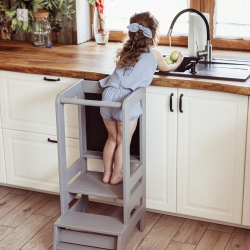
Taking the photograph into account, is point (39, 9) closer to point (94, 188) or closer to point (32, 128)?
point (32, 128)

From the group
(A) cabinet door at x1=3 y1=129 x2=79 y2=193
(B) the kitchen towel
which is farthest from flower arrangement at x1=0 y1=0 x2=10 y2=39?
(B) the kitchen towel

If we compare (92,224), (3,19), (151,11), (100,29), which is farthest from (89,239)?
(3,19)

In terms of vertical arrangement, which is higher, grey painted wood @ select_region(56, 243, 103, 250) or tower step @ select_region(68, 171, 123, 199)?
tower step @ select_region(68, 171, 123, 199)

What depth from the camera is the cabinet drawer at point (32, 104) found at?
10.1ft

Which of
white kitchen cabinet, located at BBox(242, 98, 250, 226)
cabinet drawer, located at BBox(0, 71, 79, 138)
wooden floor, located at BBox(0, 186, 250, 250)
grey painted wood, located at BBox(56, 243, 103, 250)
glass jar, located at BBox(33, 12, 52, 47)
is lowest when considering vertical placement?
wooden floor, located at BBox(0, 186, 250, 250)

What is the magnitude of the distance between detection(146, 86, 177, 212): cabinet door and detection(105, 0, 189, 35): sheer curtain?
0.83m

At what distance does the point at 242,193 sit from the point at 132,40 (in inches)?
37.7

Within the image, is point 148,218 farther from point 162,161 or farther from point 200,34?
point 200,34

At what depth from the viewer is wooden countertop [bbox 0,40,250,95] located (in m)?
2.70

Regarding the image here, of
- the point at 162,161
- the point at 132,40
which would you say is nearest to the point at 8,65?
the point at 132,40

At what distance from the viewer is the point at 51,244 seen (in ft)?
9.65

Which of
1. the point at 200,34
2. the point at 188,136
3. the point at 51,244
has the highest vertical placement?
the point at 200,34

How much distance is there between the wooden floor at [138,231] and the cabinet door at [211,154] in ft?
0.38

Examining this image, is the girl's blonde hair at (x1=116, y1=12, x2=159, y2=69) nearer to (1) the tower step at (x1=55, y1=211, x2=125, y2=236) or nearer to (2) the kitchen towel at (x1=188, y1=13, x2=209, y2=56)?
(2) the kitchen towel at (x1=188, y1=13, x2=209, y2=56)
